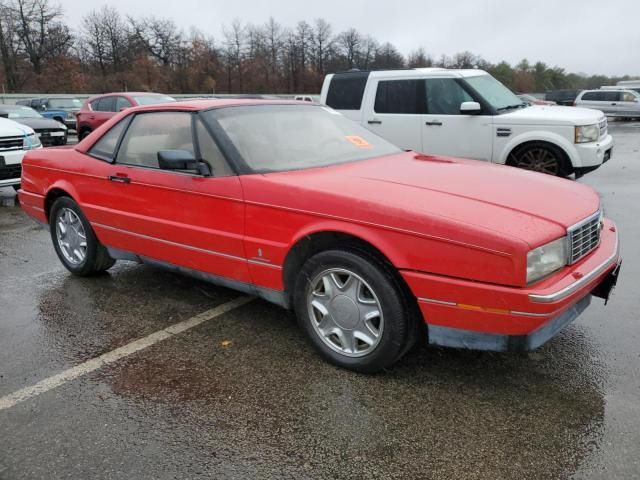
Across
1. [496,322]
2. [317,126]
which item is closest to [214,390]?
[496,322]

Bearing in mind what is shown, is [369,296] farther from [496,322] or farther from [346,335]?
[496,322]

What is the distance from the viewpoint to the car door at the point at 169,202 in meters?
3.46

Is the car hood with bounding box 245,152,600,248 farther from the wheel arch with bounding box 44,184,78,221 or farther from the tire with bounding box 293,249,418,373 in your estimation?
the wheel arch with bounding box 44,184,78,221

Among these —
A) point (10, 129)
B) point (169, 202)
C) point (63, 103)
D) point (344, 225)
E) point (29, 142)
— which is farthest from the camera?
point (63, 103)

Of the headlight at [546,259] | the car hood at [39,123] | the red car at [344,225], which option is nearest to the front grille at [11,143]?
the red car at [344,225]

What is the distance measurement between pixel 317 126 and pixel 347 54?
8001 cm

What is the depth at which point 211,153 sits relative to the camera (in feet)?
11.8

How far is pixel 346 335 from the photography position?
3.07 metres

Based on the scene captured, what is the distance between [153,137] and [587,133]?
600cm

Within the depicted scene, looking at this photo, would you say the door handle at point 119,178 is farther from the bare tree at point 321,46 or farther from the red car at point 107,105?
the bare tree at point 321,46

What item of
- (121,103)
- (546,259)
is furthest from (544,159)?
(121,103)

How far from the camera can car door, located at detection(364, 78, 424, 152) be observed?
26.8ft

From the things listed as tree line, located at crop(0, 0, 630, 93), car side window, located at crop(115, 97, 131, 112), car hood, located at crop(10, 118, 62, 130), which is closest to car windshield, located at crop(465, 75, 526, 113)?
car side window, located at crop(115, 97, 131, 112)

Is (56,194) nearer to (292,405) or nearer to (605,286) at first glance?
(292,405)
